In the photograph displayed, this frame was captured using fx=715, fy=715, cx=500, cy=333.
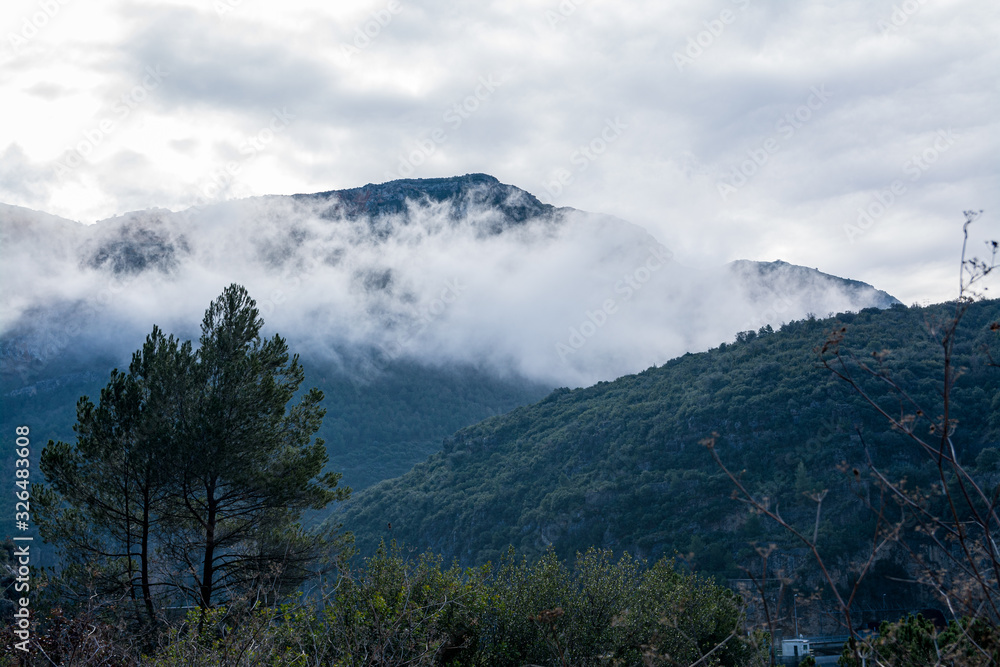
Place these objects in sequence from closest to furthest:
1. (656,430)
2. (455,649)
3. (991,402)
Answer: (455,649) → (991,402) → (656,430)

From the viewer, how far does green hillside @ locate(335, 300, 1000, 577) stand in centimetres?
4972

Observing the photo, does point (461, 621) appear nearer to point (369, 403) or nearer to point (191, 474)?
point (191, 474)

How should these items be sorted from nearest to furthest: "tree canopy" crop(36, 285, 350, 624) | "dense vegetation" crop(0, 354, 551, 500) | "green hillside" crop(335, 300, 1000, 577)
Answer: "tree canopy" crop(36, 285, 350, 624) < "green hillside" crop(335, 300, 1000, 577) < "dense vegetation" crop(0, 354, 551, 500)

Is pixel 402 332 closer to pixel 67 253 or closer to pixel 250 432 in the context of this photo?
pixel 67 253

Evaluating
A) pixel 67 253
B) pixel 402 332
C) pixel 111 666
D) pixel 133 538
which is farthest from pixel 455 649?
pixel 67 253

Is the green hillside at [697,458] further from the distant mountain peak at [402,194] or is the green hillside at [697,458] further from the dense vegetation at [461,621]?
the distant mountain peak at [402,194]

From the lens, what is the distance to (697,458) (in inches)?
2398

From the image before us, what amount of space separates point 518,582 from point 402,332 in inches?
6248

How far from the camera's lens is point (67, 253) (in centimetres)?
16638

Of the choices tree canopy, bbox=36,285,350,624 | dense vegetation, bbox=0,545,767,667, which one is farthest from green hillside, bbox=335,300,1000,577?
tree canopy, bbox=36,285,350,624

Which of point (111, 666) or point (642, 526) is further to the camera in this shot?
point (642, 526)

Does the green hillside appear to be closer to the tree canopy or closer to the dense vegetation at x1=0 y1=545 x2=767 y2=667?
the dense vegetation at x1=0 y1=545 x2=767 y2=667

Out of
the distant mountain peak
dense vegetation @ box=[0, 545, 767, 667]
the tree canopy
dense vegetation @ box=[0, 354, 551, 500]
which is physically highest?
the distant mountain peak

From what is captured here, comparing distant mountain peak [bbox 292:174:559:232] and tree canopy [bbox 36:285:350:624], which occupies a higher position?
distant mountain peak [bbox 292:174:559:232]
